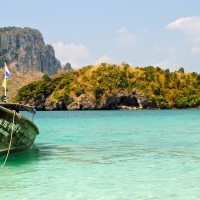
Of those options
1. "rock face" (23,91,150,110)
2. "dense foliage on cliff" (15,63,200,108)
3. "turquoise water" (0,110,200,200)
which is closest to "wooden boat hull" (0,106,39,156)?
"turquoise water" (0,110,200,200)

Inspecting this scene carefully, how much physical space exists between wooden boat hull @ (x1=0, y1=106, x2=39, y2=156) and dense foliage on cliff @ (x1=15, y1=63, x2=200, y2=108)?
3520 inches

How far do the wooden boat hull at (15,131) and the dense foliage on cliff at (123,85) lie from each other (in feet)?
293

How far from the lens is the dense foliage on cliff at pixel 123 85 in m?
106

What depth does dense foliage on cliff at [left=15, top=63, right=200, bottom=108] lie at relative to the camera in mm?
105750

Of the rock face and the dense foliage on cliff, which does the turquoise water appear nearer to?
the rock face

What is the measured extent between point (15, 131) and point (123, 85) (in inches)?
3680

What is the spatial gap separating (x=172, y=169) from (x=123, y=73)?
9937cm

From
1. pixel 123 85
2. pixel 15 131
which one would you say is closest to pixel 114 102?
pixel 123 85

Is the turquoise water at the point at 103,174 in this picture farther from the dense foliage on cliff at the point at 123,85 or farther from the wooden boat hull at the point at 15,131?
the dense foliage on cliff at the point at 123,85

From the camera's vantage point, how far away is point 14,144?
13672mm

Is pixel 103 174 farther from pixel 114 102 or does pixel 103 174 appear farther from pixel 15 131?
pixel 114 102

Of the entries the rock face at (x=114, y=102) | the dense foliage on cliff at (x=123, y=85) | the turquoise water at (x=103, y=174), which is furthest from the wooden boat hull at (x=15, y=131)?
the dense foliage on cliff at (x=123, y=85)

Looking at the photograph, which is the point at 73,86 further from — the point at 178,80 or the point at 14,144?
the point at 14,144

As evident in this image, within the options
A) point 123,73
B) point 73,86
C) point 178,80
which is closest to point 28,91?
point 73,86
